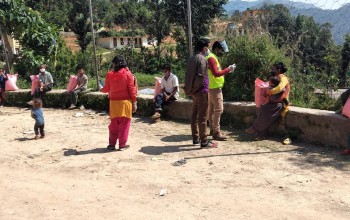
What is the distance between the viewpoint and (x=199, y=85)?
5.31 m

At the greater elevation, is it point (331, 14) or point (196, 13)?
point (196, 13)

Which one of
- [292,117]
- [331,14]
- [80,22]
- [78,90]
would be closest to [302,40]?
[331,14]

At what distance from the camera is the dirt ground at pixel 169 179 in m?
3.63

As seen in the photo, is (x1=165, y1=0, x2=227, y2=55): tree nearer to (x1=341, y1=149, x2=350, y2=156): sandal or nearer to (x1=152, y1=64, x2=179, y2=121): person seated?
(x1=152, y1=64, x2=179, y2=121): person seated

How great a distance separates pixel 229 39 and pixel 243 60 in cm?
73

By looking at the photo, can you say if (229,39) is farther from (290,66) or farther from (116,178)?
(116,178)

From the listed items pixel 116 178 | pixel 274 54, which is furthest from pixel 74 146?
pixel 274 54

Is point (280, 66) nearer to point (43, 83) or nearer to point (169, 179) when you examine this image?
point (169, 179)

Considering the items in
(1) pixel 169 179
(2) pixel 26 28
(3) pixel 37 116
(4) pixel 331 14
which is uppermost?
(2) pixel 26 28

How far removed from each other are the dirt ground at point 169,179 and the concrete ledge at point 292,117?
7.8 inches

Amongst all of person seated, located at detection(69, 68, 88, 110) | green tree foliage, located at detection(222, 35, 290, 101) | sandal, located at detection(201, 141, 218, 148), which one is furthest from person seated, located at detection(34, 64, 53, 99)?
sandal, located at detection(201, 141, 218, 148)

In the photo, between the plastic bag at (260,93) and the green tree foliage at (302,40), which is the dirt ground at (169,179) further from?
the green tree foliage at (302,40)

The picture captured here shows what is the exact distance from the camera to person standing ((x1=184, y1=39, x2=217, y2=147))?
5.26 metres

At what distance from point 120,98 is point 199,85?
1.18 metres
